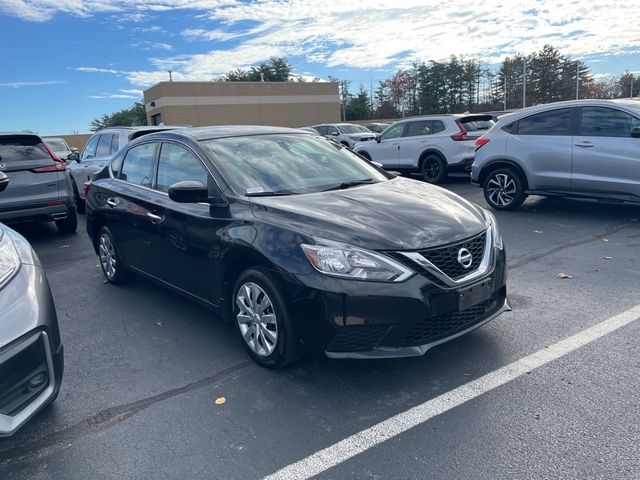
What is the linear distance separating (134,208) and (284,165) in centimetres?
164

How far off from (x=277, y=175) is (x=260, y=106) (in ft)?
149

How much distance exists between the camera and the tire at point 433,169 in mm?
12234

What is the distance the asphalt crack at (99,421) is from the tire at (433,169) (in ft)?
31.6

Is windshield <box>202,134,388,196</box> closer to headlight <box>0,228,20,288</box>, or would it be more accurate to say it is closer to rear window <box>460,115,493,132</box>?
headlight <box>0,228,20,288</box>

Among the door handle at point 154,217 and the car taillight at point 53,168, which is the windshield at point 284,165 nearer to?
the door handle at point 154,217

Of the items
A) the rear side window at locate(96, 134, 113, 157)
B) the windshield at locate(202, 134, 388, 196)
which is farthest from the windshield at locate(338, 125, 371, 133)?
the windshield at locate(202, 134, 388, 196)

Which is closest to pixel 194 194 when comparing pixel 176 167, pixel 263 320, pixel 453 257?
pixel 176 167

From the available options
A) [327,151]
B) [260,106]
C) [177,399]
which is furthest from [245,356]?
[260,106]

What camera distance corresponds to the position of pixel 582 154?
764 cm

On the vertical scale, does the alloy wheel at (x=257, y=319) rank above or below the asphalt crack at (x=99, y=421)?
above

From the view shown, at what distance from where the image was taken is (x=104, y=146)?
32.6 ft

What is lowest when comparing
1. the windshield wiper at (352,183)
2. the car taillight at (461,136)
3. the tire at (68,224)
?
the tire at (68,224)

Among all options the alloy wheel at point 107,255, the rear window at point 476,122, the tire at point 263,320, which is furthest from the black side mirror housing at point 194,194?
the rear window at point 476,122

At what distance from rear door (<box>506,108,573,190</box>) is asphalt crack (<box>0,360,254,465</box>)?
6.41 m
